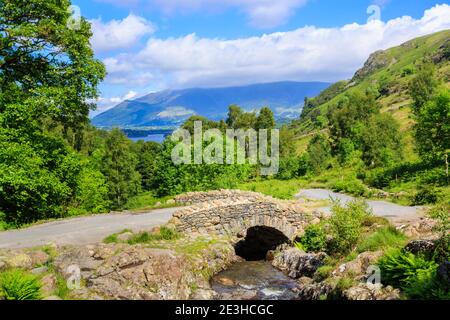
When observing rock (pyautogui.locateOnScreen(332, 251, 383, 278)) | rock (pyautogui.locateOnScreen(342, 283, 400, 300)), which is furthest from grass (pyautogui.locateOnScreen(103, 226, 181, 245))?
rock (pyautogui.locateOnScreen(342, 283, 400, 300))

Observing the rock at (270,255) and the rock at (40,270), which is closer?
the rock at (40,270)

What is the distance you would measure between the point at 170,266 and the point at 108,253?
103 inches

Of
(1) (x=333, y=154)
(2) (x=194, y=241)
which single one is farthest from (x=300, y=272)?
(1) (x=333, y=154)

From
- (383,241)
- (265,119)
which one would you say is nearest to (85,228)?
(383,241)

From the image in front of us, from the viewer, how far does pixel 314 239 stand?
22.4 meters

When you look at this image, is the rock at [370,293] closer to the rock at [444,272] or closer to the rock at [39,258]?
the rock at [444,272]

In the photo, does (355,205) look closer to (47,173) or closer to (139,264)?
(139,264)

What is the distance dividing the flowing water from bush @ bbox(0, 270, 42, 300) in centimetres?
768

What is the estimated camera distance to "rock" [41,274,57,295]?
1334cm

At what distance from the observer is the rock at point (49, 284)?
13.3 metres

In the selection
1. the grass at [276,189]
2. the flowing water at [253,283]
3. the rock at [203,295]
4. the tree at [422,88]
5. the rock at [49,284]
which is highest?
the tree at [422,88]

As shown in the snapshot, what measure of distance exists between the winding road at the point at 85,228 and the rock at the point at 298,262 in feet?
10.9

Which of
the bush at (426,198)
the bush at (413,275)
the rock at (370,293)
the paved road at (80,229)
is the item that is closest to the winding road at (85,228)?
the paved road at (80,229)

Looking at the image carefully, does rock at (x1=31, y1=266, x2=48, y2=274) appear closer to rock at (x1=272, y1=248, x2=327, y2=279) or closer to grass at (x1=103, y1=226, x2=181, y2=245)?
grass at (x1=103, y1=226, x2=181, y2=245)
